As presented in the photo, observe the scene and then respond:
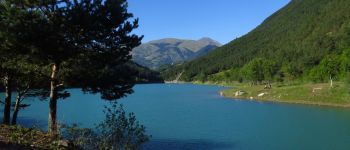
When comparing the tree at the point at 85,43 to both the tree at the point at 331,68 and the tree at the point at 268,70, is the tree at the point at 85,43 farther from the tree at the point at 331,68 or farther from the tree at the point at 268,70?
the tree at the point at 268,70

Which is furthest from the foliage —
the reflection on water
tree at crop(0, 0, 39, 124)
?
the reflection on water

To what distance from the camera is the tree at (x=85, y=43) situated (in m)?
23.2

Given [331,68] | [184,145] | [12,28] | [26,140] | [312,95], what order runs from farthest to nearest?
[331,68]
[312,95]
[184,145]
[12,28]
[26,140]

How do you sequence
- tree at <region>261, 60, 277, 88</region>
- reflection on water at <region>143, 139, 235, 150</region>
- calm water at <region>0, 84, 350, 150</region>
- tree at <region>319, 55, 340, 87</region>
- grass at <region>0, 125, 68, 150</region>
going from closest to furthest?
grass at <region>0, 125, 68, 150</region> → reflection on water at <region>143, 139, 235, 150</region> → calm water at <region>0, 84, 350, 150</region> → tree at <region>319, 55, 340, 87</region> → tree at <region>261, 60, 277, 88</region>

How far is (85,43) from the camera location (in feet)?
81.3

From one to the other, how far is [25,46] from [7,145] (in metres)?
7.58

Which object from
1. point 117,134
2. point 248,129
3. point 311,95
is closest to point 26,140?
point 117,134

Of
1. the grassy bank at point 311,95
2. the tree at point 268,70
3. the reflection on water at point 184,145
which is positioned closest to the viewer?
the reflection on water at point 184,145

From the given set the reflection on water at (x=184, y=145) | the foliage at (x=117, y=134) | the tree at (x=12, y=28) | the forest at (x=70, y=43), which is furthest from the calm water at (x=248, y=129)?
the foliage at (x=117, y=134)

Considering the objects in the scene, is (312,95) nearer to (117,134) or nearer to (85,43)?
(85,43)

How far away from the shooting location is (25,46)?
76.7 ft

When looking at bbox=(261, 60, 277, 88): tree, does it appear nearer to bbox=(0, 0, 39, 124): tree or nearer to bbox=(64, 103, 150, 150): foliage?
bbox=(0, 0, 39, 124): tree

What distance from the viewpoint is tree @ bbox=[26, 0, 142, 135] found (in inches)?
915

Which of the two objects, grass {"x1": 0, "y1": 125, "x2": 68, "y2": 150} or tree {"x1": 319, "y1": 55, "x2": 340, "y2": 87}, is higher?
tree {"x1": 319, "y1": 55, "x2": 340, "y2": 87}
